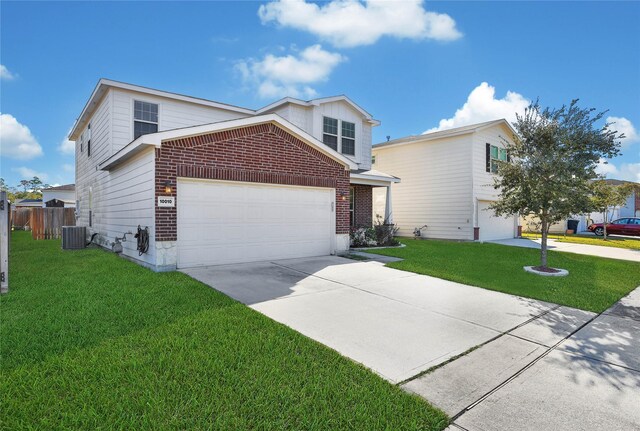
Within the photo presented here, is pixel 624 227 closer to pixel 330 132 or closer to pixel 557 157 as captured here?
pixel 557 157

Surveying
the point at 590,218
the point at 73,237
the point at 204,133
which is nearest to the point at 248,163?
the point at 204,133

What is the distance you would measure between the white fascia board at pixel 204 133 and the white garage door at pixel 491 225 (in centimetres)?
962

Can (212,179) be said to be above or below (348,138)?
below

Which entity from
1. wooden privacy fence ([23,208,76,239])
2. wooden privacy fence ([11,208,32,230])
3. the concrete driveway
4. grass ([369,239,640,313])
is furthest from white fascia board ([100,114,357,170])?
wooden privacy fence ([11,208,32,230])

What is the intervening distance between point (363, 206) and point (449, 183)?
520 centimetres

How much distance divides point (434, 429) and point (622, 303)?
5.81 m

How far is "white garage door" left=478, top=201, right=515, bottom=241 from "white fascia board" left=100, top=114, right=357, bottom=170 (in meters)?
9.62

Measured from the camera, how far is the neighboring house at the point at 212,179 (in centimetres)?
775

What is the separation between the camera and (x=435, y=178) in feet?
58.8

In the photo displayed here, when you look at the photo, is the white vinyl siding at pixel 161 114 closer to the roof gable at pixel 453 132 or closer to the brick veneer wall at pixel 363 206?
the brick veneer wall at pixel 363 206

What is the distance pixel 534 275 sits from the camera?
8.27 meters

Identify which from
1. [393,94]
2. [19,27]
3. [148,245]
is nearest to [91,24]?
[19,27]

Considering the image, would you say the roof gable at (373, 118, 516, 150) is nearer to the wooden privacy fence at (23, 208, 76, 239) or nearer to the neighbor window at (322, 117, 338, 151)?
the neighbor window at (322, 117, 338, 151)

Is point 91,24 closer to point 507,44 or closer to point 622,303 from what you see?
point 507,44
